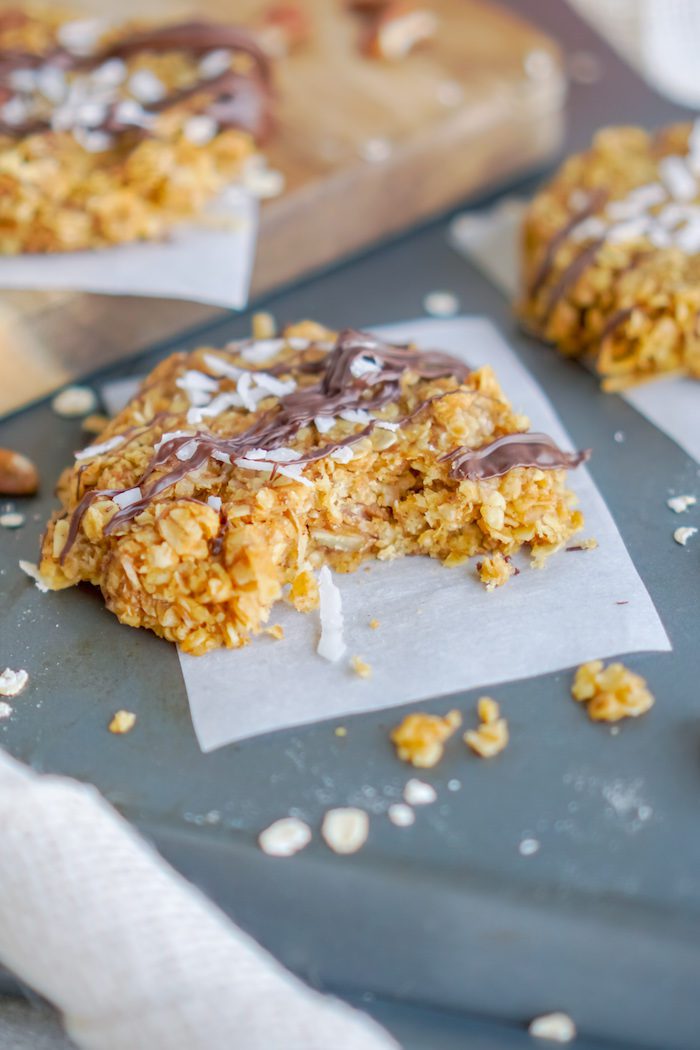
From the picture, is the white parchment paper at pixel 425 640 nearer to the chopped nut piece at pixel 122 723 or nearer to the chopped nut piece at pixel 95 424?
the chopped nut piece at pixel 122 723

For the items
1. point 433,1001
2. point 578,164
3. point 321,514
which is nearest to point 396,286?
point 578,164

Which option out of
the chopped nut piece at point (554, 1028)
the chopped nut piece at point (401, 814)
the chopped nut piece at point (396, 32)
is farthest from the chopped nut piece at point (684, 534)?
the chopped nut piece at point (396, 32)

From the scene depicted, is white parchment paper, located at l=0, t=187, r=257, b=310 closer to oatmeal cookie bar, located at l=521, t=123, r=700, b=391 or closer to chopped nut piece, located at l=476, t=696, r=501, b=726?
oatmeal cookie bar, located at l=521, t=123, r=700, b=391

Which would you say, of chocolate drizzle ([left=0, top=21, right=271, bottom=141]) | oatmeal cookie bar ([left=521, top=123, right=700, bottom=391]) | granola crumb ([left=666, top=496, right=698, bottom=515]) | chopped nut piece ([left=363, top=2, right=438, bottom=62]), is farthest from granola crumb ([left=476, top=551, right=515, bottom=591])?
chopped nut piece ([left=363, top=2, right=438, bottom=62])

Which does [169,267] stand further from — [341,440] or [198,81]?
[341,440]

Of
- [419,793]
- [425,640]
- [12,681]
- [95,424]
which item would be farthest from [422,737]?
[95,424]

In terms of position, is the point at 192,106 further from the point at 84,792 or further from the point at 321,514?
the point at 84,792
